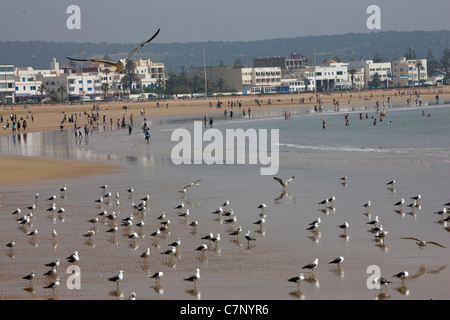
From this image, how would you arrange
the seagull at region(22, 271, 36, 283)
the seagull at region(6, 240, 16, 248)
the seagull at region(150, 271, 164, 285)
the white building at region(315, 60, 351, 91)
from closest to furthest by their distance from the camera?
the seagull at region(150, 271, 164, 285) < the seagull at region(22, 271, 36, 283) < the seagull at region(6, 240, 16, 248) < the white building at region(315, 60, 351, 91)

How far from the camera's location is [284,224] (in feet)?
54.2

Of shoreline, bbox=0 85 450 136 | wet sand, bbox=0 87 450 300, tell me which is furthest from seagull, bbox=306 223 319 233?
shoreline, bbox=0 85 450 136

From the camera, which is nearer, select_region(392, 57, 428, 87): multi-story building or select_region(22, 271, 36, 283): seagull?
select_region(22, 271, 36, 283): seagull

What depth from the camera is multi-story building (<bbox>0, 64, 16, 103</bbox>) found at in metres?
125

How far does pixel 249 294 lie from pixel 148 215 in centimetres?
763

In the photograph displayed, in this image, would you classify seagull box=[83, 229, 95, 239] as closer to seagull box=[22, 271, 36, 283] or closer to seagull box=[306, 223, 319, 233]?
seagull box=[22, 271, 36, 283]

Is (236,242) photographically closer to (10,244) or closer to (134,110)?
(10,244)

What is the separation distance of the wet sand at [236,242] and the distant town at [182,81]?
107 meters

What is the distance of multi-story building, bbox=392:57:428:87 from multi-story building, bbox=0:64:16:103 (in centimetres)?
10280

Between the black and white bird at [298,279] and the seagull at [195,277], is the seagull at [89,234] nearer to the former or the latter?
the seagull at [195,277]

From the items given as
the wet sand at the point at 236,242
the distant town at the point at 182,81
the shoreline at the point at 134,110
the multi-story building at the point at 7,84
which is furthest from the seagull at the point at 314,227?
the multi-story building at the point at 7,84

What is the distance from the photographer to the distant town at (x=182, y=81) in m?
142
